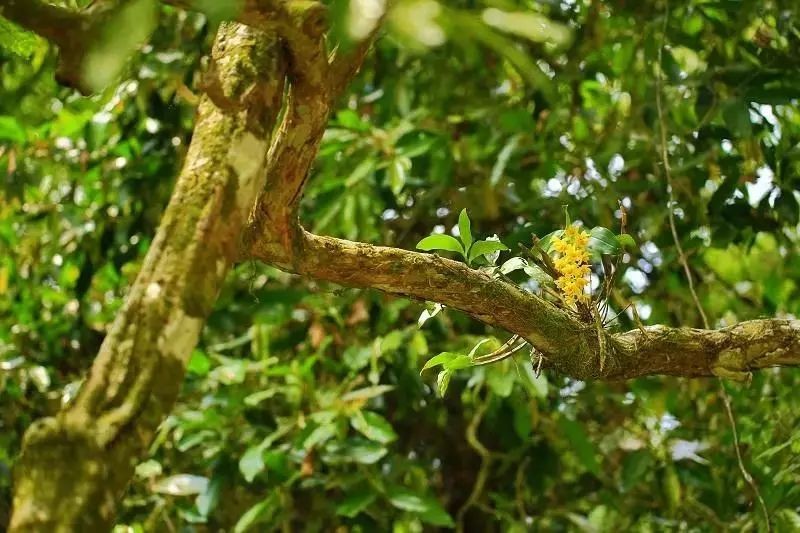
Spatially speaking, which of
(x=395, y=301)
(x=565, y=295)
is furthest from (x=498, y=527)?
(x=565, y=295)

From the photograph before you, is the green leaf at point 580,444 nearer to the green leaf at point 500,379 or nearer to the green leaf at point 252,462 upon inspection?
the green leaf at point 500,379

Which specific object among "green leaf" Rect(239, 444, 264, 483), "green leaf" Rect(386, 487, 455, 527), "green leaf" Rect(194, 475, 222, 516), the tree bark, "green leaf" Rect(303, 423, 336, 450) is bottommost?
"green leaf" Rect(194, 475, 222, 516)

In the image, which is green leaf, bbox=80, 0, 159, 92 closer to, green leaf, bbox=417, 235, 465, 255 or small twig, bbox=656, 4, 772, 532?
green leaf, bbox=417, 235, 465, 255

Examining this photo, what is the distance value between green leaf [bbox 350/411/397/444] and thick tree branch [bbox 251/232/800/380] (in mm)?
461

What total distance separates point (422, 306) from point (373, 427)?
167mm

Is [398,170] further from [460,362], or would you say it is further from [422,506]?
[460,362]

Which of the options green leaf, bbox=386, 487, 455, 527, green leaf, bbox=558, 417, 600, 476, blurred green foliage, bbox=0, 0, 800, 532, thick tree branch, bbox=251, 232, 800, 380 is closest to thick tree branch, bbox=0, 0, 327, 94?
thick tree branch, bbox=251, 232, 800, 380

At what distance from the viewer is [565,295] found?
0.67m

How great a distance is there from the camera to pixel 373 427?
1124mm

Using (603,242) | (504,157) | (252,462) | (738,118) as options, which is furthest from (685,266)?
(252,462)

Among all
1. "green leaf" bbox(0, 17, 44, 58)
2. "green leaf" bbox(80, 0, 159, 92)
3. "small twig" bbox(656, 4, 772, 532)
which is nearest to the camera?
"green leaf" bbox(80, 0, 159, 92)

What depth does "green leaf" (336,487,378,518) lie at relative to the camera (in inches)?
43.6

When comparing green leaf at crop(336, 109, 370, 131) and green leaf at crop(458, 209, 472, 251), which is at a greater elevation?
green leaf at crop(458, 209, 472, 251)

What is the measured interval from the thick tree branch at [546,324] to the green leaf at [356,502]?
1.67 ft
